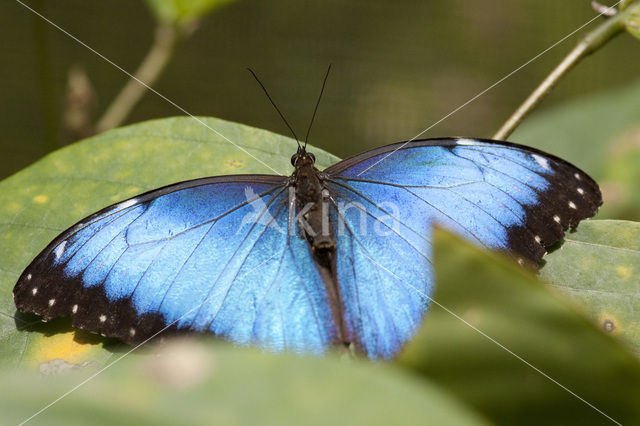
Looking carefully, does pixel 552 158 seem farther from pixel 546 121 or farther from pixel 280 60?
pixel 280 60

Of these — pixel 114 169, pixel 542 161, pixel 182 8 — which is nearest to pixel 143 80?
pixel 182 8

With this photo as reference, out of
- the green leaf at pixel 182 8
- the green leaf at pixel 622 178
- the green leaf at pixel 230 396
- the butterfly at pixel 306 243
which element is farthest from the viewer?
the green leaf at pixel 622 178

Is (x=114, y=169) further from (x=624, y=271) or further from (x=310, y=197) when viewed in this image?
(x=624, y=271)

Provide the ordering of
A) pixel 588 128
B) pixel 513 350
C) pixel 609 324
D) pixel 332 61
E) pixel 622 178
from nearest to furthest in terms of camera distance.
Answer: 1. pixel 513 350
2. pixel 609 324
3. pixel 622 178
4. pixel 588 128
5. pixel 332 61

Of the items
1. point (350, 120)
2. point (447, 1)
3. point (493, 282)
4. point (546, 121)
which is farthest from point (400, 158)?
point (447, 1)

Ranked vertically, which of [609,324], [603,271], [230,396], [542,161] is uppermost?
[542,161]

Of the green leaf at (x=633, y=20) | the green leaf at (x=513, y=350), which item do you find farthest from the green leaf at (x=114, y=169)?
the green leaf at (x=513, y=350)

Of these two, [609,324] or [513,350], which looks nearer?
[513,350]

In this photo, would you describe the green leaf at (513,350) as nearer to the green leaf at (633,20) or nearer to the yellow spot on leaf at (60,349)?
the yellow spot on leaf at (60,349)
